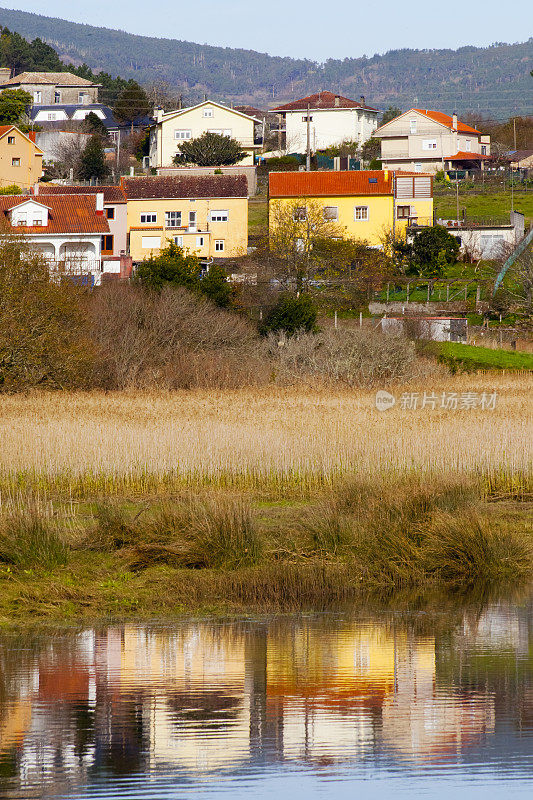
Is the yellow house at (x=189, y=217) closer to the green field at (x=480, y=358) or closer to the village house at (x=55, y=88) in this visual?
the green field at (x=480, y=358)

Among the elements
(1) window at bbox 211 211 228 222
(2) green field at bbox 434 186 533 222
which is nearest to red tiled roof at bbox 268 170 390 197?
(1) window at bbox 211 211 228 222

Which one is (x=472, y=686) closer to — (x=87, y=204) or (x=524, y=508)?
(x=524, y=508)

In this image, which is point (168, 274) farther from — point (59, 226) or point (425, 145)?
point (425, 145)

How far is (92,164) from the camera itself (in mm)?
81188

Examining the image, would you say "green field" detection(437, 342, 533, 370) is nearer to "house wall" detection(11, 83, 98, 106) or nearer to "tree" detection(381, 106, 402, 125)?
"tree" detection(381, 106, 402, 125)

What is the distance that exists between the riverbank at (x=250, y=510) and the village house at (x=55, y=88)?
381 ft

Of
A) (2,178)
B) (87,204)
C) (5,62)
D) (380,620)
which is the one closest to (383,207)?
(87,204)

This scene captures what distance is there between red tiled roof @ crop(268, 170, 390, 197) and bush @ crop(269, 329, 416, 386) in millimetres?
25467

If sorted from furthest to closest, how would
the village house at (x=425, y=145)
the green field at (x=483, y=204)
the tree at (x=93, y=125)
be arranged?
the tree at (x=93, y=125)
the village house at (x=425, y=145)
the green field at (x=483, y=204)

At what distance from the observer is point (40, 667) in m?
8.81

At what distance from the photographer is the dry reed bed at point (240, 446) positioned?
15930mm

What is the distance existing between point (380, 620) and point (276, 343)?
26.9 metres

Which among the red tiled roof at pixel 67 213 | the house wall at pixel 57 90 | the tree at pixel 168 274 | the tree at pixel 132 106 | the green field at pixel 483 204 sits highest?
the house wall at pixel 57 90

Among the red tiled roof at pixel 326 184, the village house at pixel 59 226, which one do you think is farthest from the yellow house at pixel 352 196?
the village house at pixel 59 226
